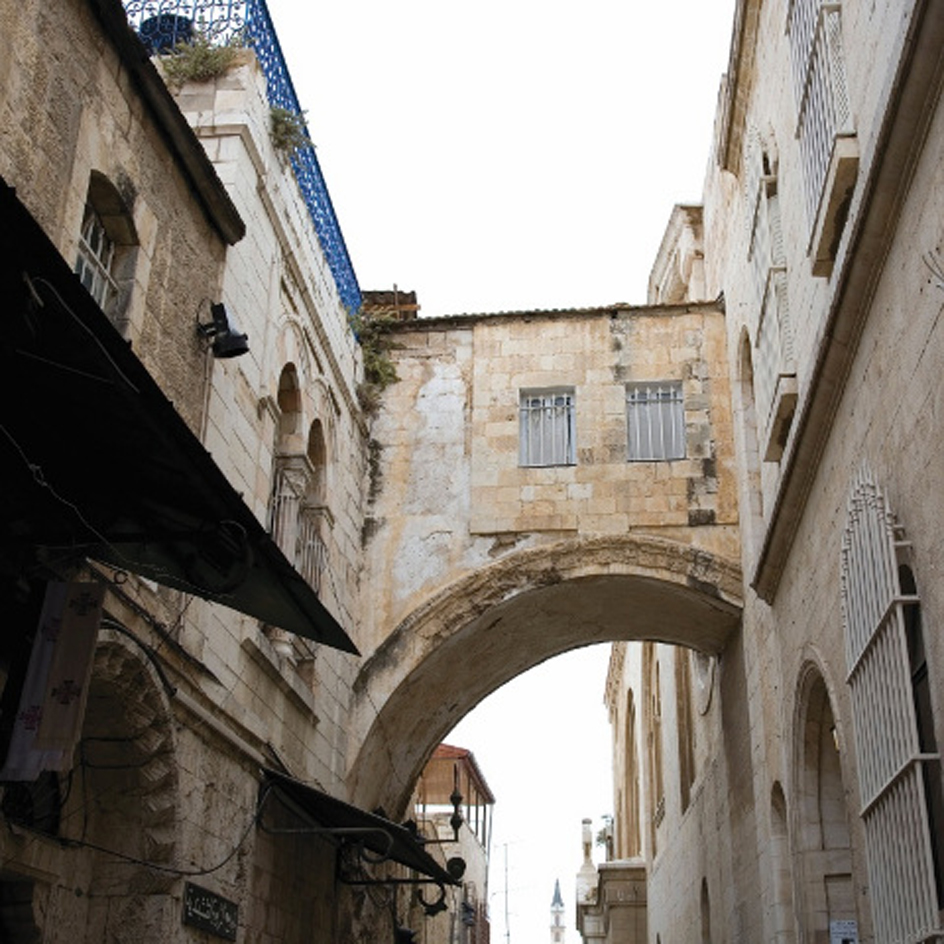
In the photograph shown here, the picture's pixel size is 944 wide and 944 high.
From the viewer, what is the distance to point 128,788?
7555 millimetres

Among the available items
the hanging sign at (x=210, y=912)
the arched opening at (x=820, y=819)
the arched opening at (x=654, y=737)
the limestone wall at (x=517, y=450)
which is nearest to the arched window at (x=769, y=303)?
the limestone wall at (x=517, y=450)

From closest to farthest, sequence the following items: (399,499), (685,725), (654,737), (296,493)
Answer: (296,493), (399,499), (685,725), (654,737)

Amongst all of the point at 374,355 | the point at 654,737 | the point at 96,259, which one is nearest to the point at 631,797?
the point at 654,737

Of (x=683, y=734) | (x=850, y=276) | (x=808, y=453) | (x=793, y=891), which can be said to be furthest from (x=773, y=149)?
(x=683, y=734)

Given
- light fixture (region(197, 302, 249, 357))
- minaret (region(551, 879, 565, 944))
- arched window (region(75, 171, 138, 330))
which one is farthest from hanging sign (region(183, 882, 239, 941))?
minaret (region(551, 879, 565, 944))

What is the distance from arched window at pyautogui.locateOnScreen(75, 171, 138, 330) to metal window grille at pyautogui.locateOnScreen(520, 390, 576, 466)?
576 centimetres

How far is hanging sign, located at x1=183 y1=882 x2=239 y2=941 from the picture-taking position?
769 cm

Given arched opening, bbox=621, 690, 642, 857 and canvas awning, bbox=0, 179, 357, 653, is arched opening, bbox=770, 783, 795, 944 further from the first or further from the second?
arched opening, bbox=621, 690, 642, 857

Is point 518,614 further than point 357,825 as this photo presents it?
Yes

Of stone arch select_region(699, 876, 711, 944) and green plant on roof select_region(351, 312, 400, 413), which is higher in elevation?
green plant on roof select_region(351, 312, 400, 413)

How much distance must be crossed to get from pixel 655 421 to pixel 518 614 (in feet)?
7.40

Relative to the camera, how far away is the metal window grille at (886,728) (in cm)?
570

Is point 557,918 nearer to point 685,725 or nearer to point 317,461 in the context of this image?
point 685,725

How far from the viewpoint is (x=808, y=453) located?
8.30 meters
